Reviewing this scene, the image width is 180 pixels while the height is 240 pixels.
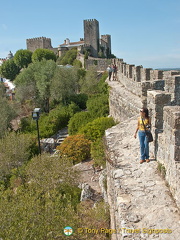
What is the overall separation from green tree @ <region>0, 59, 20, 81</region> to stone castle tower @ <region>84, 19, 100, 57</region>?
1462 centimetres

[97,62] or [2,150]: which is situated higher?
[97,62]

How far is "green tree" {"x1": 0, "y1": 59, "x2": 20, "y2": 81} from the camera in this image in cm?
4594

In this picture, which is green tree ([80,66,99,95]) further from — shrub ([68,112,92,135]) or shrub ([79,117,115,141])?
shrub ([79,117,115,141])

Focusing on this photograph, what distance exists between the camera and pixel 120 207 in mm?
3676

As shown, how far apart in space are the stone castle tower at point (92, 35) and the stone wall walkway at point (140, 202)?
4060cm

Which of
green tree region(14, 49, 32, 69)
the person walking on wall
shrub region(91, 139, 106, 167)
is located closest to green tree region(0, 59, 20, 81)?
green tree region(14, 49, 32, 69)

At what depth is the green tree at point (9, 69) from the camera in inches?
1809

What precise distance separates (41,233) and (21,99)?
21.7m

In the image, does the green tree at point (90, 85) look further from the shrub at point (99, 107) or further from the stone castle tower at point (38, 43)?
the stone castle tower at point (38, 43)

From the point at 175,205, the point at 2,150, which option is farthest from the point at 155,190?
the point at 2,150

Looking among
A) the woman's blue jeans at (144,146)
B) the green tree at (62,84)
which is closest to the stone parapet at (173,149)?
the woman's blue jeans at (144,146)

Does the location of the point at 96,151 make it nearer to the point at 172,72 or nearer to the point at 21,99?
the point at 172,72

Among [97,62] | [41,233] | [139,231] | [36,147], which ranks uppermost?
[97,62]

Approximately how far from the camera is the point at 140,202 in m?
3.73
